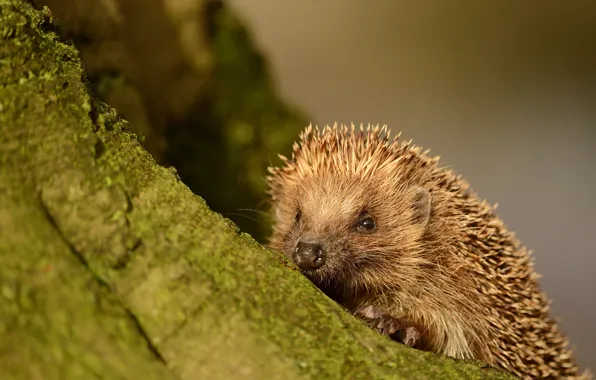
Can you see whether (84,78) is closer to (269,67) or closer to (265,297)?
Answer: (265,297)

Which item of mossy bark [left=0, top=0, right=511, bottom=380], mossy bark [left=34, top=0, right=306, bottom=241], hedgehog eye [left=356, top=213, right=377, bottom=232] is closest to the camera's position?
mossy bark [left=0, top=0, right=511, bottom=380]

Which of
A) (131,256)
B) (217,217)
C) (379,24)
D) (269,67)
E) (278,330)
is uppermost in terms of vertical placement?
(379,24)

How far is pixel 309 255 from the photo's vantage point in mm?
2490

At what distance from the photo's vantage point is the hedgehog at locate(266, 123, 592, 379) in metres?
2.67

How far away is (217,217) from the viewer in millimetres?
1857

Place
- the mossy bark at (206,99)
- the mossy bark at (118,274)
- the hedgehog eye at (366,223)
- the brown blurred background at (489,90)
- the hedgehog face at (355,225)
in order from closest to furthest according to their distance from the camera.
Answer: the mossy bark at (118,274) → the hedgehog face at (355,225) → the hedgehog eye at (366,223) → the mossy bark at (206,99) → the brown blurred background at (489,90)

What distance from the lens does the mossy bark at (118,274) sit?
4.73 ft

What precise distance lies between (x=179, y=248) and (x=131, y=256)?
4.9 inches

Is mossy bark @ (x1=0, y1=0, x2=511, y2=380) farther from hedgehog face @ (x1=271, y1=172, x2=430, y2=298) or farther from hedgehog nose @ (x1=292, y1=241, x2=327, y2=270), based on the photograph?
hedgehog face @ (x1=271, y1=172, x2=430, y2=298)

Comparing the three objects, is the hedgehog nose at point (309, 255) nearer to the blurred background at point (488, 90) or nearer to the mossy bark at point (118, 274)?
the mossy bark at point (118, 274)

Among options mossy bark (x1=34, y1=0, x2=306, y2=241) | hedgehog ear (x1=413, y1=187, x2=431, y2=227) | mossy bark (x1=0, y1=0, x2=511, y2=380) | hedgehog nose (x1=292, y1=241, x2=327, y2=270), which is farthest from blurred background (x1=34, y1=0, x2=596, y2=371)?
mossy bark (x1=0, y1=0, x2=511, y2=380)

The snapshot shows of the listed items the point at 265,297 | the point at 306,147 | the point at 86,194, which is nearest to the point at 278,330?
the point at 265,297

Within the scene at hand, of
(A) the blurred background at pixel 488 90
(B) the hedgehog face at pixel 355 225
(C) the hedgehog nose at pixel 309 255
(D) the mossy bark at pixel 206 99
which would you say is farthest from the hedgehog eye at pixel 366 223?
(A) the blurred background at pixel 488 90

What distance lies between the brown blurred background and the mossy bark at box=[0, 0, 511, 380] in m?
5.03
